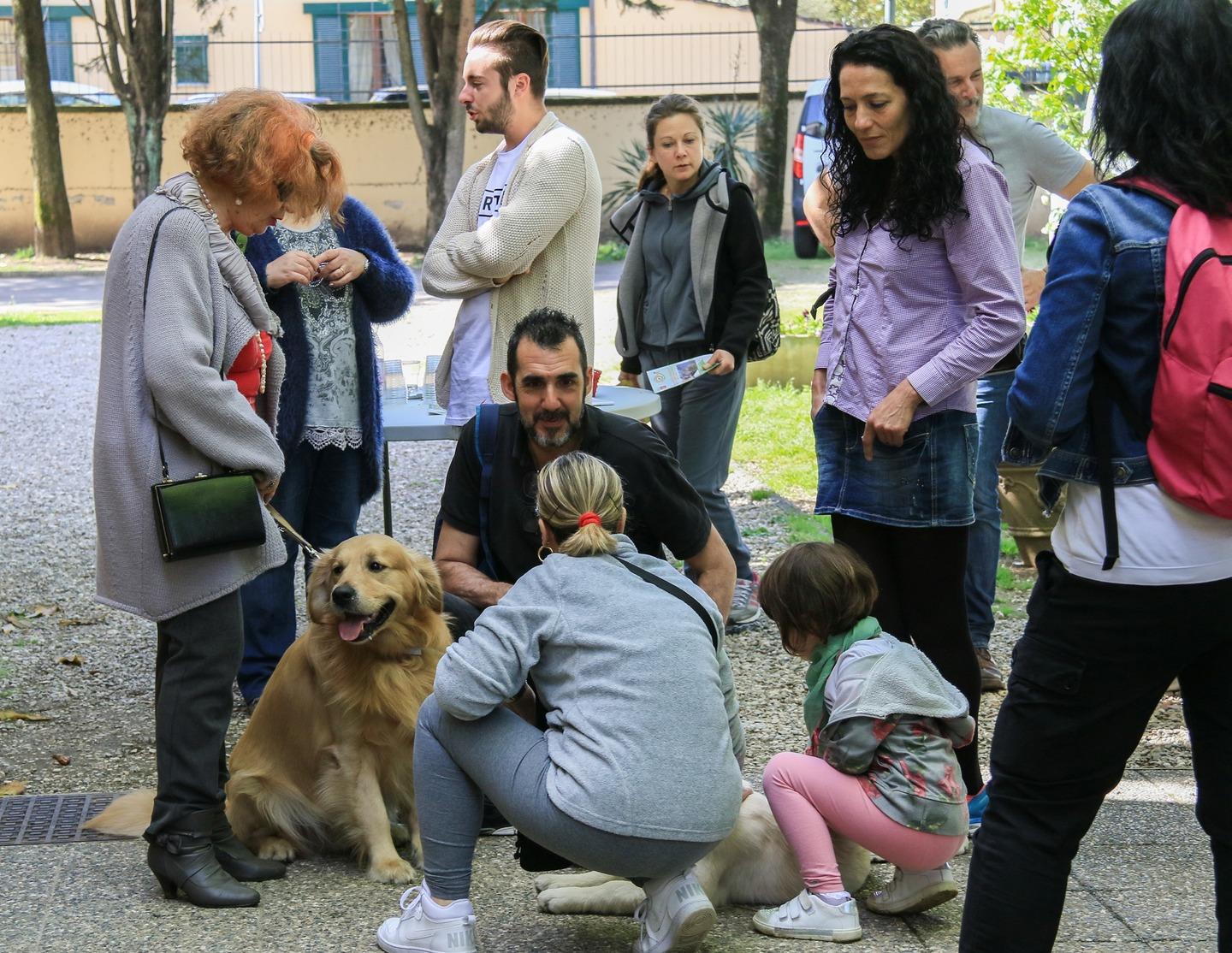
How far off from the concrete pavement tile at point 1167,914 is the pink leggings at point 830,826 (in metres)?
0.46

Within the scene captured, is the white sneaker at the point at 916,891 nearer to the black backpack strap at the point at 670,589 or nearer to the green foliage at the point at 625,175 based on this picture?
the black backpack strap at the point at 670,589

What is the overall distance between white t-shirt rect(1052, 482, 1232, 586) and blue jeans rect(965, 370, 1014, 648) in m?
2.34

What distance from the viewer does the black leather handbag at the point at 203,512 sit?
10.6ft

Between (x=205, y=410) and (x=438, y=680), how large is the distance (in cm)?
84

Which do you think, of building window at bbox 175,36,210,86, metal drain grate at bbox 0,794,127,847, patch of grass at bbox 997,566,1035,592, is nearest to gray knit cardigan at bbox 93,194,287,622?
metal drain grate at bbox 0,794,127,847

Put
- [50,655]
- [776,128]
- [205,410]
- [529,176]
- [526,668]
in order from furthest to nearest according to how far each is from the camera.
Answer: [776,128] < [50,655] < [529,176] < [205,410] < [526,668]

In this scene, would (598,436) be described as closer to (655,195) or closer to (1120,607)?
(1120,607)

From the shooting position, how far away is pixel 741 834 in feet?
11.0

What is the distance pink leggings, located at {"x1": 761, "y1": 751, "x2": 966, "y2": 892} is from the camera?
3.20m

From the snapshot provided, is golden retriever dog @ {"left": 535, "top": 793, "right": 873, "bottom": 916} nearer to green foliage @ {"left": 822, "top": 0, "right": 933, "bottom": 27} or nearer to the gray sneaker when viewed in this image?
the gray sneaker

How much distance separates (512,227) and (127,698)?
7.03ft

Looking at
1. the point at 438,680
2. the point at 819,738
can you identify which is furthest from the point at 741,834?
the point at 438,680

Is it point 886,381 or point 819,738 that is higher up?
point 886,381

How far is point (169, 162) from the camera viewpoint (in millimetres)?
23375
